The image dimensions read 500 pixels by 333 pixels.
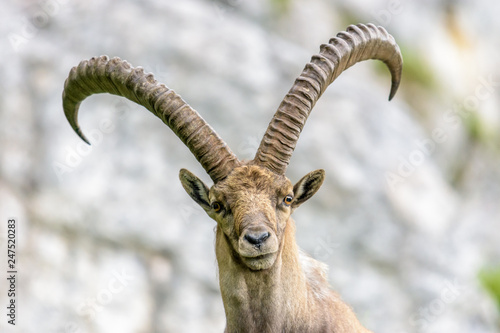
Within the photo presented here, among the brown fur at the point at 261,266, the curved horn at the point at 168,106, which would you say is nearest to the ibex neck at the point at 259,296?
the brown fur at the point at 261,266

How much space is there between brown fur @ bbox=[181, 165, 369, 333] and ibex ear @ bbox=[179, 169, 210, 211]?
0.93 feet

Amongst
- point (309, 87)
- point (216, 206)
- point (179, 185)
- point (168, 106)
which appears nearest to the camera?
point (216, 206)

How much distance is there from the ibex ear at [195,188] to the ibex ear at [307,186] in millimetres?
1056

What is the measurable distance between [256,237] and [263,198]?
669 mm

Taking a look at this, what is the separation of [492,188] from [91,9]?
1550 centimetres

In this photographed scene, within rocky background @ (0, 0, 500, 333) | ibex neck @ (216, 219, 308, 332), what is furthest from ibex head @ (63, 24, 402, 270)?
rocky background @ (0, 0, 500, 333)

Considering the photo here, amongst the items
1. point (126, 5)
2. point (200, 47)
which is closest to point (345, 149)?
point (200, 47)

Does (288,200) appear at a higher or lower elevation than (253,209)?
higher

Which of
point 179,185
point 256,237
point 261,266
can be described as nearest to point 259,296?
point 261,266

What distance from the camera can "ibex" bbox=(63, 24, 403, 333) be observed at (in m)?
6.39

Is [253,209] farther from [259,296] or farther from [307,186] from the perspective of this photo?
[307,186]

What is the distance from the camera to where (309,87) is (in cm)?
716

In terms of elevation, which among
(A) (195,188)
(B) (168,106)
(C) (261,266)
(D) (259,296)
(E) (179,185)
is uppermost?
(E) (179,185)

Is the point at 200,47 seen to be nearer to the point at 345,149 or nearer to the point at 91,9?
the point at 91,9
